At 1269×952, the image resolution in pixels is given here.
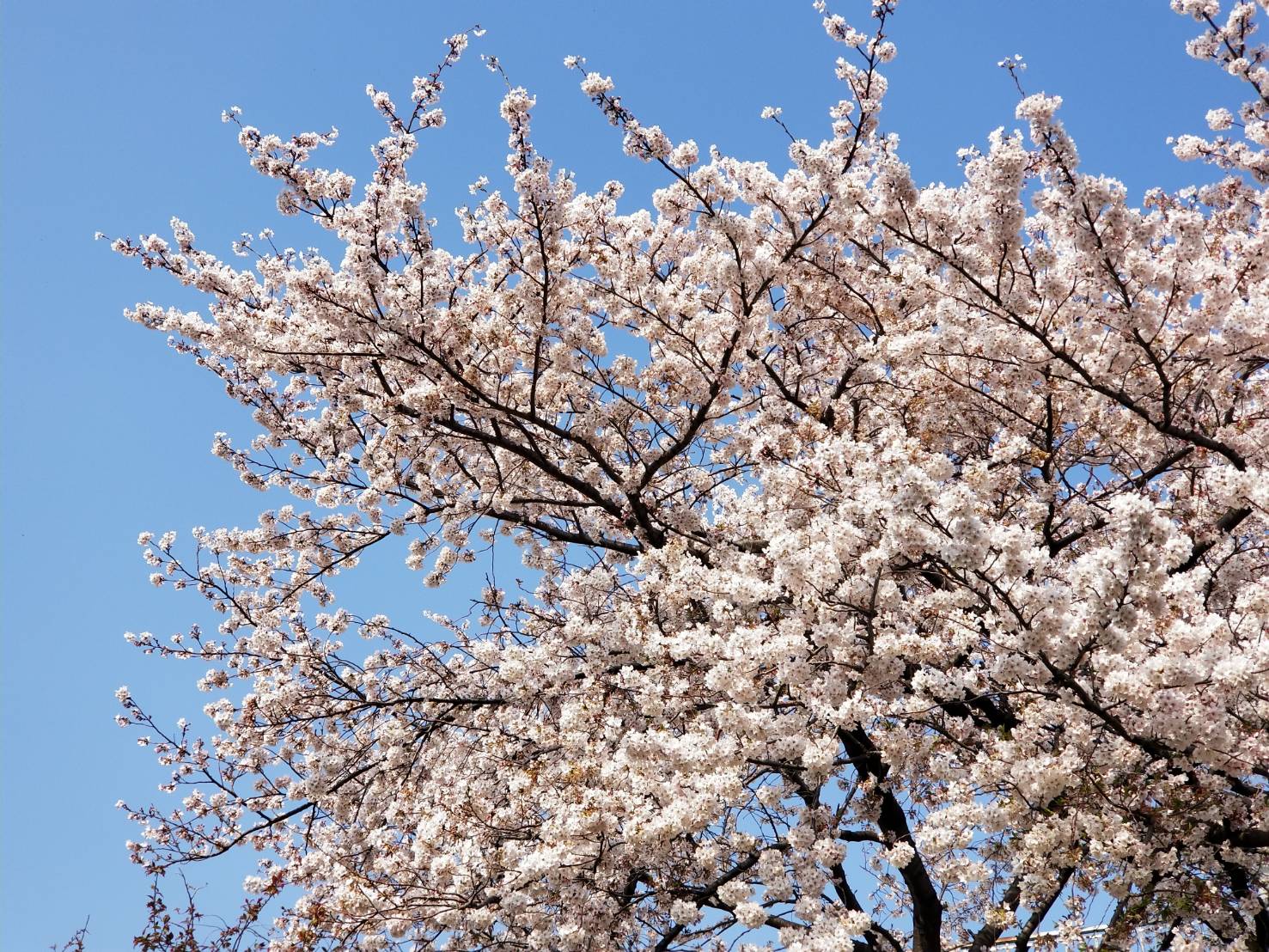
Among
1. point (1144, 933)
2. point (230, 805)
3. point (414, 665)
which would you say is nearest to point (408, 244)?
point (414, 665)

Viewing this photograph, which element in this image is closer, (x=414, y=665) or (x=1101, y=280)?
(x=1101, y=280)

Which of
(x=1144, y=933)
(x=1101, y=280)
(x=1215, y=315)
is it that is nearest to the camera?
(x=1101, y=280)

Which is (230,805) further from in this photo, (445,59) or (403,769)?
(445,59)

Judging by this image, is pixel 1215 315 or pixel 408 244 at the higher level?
pixel 408 244

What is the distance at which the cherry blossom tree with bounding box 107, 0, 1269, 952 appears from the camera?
648 centimetres

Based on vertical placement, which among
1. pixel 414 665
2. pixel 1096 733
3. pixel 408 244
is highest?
pixel 408 244

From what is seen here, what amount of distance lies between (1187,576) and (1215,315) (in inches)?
108

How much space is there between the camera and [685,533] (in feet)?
Result: 31.8

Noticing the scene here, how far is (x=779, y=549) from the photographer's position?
705 centimetres

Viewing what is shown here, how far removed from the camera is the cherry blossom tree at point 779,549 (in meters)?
6.48

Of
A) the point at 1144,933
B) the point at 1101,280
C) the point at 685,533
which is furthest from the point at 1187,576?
the point at 685,533

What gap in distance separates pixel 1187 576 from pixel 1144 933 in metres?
4.04

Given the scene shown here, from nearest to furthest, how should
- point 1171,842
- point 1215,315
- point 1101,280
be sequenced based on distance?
point 1171,842 → point 1101,280 → point 1215,315

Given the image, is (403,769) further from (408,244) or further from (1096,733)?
(1096,733)
